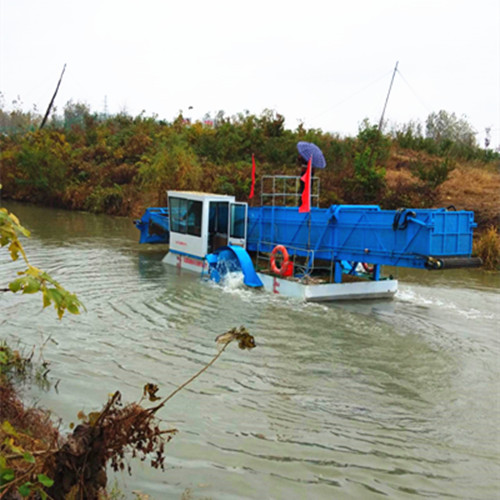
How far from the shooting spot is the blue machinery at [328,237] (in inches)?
459

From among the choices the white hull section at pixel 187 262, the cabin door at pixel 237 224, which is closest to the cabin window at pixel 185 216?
the white hull section at pixel 187 262

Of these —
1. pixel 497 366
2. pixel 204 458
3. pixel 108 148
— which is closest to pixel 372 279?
pixel 497 366

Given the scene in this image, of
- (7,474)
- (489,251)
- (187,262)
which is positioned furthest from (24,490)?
(489,251)

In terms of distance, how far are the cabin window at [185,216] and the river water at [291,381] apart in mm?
1706

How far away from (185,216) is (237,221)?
5.56 feet

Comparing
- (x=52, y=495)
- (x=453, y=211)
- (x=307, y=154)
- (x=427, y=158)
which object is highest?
(x=427, y=158)

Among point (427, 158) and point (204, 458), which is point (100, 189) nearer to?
point (427, 158)

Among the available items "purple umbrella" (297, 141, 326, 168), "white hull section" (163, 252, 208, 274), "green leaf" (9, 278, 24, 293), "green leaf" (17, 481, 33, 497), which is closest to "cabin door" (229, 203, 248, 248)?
"white hull section" (163, 252, 208, 274)

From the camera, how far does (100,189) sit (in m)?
37.9

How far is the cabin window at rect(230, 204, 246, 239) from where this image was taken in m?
16.1

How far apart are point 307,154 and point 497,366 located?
262 inches

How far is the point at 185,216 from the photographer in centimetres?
1700

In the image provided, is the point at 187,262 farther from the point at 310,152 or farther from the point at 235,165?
the point at 235,165

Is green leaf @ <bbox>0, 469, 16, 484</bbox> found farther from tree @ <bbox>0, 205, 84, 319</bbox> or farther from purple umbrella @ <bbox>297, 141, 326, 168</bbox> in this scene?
purple umbrella @ <bbox>297, 141, 326, 168</bbox>
